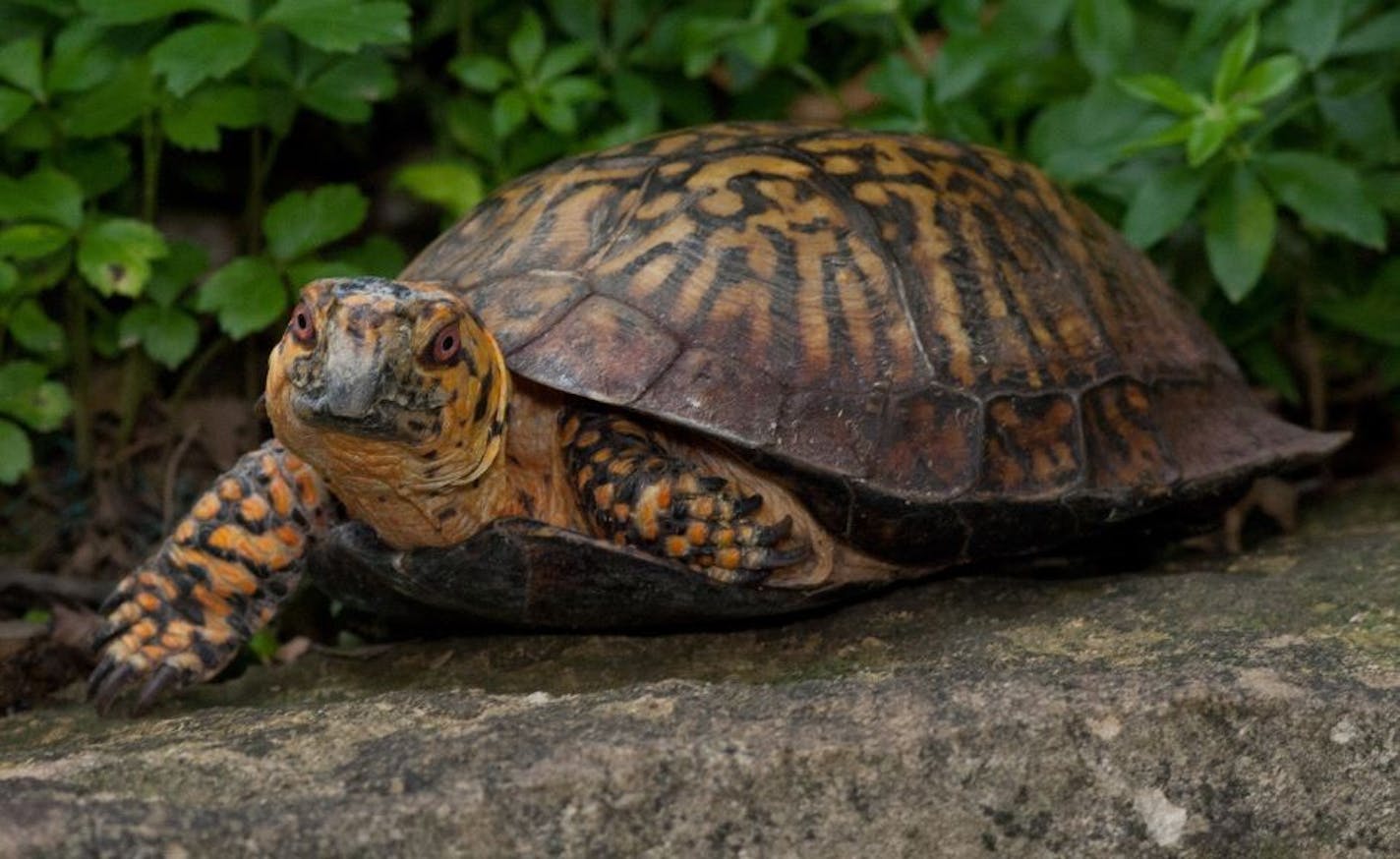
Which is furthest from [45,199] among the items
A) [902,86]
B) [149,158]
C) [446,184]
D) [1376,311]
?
[1376,311]

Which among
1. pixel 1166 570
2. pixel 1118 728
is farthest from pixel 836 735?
pixel 1166 570

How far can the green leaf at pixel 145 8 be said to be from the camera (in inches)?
140

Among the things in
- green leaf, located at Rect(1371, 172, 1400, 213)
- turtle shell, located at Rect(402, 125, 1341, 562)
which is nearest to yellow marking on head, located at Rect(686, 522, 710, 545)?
turtle shell, located at Rect(402, 125, 1341, 562)

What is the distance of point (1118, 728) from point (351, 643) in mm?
1872

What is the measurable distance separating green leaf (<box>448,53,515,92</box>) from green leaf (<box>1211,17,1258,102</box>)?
1.77m

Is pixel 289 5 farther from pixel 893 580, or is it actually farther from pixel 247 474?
pixel 893 580

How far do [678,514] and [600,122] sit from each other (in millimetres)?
2233

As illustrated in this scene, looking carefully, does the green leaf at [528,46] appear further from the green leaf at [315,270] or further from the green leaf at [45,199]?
the green leaf at [45,199]

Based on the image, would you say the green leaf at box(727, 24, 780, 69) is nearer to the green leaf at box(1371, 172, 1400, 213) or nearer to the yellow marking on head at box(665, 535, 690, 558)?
the green leaf at box(1371, 172, 1400, 213)

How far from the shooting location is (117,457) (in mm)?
4309

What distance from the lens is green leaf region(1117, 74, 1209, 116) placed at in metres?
3.75

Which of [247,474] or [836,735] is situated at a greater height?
[247,474]

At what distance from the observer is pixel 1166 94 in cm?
376

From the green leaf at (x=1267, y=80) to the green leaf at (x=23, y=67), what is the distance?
2773 mm
